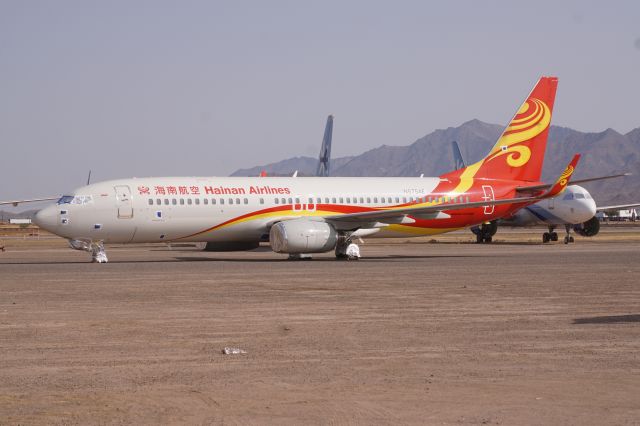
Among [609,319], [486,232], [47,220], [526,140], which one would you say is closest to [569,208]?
[486,232]

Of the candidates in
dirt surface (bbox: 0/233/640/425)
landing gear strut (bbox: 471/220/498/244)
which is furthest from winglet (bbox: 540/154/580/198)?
landing gear strut (bbox: 471/220/498/244)

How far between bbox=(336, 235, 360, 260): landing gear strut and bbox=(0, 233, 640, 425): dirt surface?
11691mm

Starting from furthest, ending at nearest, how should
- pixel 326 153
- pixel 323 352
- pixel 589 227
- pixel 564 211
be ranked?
pixel 326 153
pixel 589 227
pixel 564 211
pixel 323 352

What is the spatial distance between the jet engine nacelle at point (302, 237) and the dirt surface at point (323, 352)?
981 centimetres

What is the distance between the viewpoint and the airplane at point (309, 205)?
113 feet

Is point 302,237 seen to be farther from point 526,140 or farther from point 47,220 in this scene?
point 526,140

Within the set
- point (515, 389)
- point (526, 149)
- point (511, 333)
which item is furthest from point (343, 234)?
point (515, 389)

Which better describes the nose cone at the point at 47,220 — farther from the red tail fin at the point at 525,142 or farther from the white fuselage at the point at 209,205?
the red tail fin at the point at 525,142

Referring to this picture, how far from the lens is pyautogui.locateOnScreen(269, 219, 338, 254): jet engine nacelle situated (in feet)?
111

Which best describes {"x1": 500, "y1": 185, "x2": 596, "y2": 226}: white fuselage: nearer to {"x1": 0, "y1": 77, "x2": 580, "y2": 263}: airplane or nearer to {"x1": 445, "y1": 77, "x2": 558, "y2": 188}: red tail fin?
{"x1": 445, "y1": 77, "x2": 558, "y2": 188}: red tail fin

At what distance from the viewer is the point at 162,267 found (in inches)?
1231

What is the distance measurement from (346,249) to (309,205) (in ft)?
8.87

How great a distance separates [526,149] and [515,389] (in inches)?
1329

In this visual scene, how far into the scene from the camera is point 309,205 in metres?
37.8
